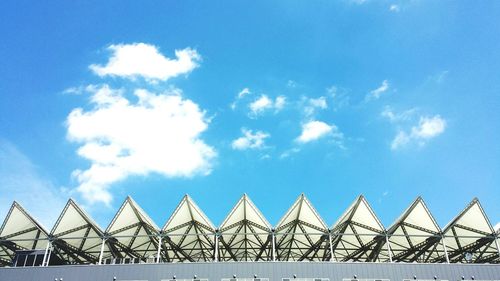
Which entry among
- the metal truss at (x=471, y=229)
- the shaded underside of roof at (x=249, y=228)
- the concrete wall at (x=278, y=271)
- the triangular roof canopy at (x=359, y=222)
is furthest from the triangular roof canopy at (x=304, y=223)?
the metal truss at (x=471, y=229)

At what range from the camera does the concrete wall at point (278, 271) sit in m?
32.1

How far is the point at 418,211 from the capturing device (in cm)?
3597

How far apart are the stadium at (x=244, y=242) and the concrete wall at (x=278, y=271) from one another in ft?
0.25

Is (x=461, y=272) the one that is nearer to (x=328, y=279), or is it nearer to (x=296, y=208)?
(x=328, y=279)

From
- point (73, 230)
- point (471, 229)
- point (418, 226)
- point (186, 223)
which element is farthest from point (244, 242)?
point (471, 229)

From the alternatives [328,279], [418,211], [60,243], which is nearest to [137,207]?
[60,243]

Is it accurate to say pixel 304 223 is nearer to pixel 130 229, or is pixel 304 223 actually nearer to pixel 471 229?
pixel 471 229

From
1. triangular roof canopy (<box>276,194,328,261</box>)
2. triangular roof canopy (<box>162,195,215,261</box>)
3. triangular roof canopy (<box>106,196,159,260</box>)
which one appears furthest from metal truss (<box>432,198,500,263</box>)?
triangular roof canopy (<box>106,196,159,260</box>)

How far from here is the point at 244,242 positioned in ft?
150

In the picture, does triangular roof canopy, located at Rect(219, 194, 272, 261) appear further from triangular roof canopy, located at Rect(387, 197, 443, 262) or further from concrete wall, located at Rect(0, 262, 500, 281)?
triangular roof canopy, located at Rect(387, 197, 443, 262)

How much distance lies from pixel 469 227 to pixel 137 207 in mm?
30439

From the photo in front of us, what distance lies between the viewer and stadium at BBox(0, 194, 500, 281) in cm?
3231

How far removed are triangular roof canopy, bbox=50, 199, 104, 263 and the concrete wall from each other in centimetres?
343

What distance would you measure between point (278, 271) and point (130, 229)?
51.0 feet
